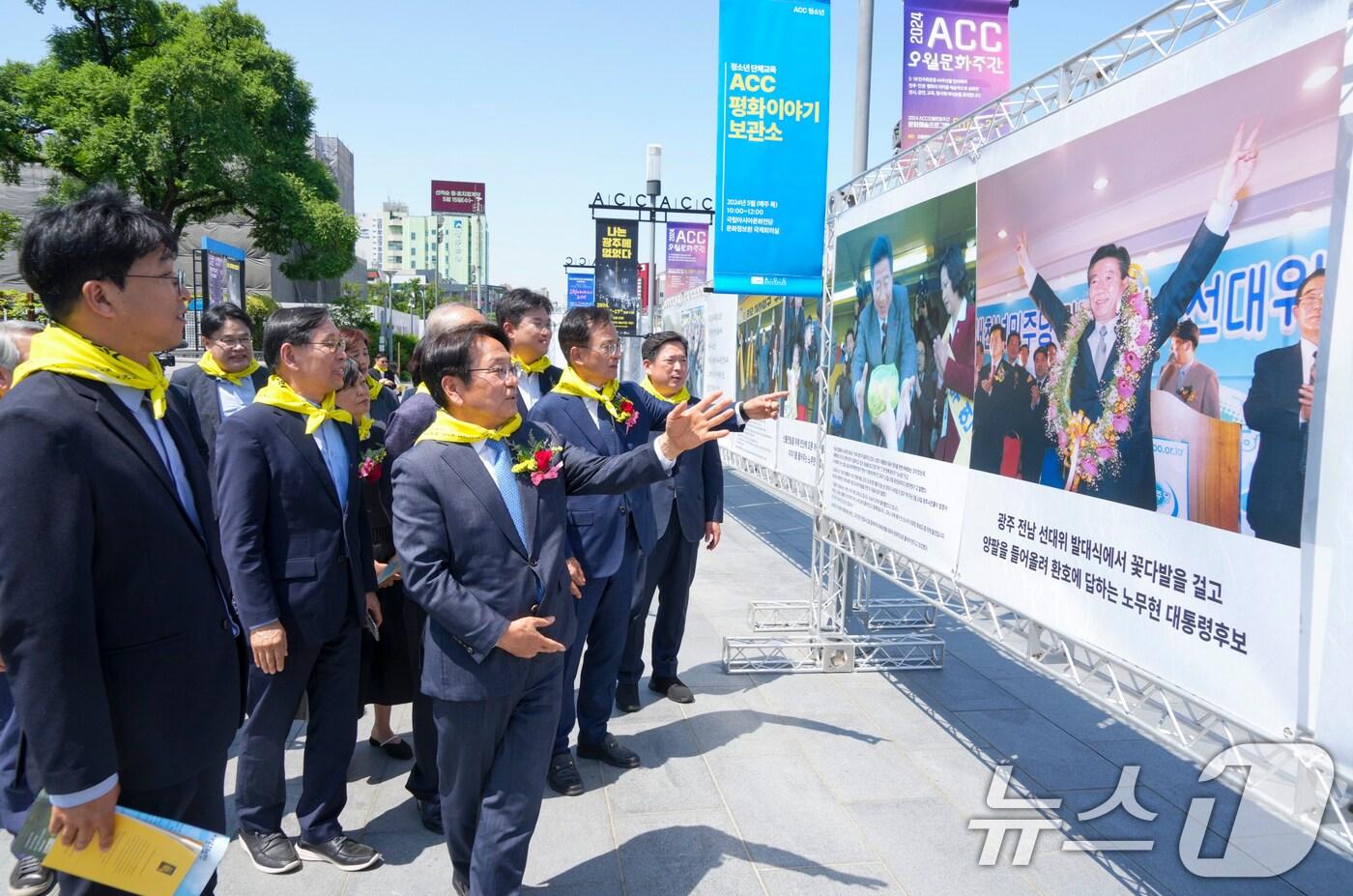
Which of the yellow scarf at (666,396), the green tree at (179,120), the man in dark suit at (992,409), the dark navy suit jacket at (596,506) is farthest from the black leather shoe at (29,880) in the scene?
the green tree at (179,120)

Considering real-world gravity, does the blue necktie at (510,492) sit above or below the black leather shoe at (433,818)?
above

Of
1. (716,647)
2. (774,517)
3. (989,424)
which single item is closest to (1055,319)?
(989,424)

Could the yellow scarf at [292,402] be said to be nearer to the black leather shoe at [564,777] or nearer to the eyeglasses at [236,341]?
the black leather shoe at [564,777]

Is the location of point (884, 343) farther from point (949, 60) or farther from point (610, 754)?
point (949, 60)

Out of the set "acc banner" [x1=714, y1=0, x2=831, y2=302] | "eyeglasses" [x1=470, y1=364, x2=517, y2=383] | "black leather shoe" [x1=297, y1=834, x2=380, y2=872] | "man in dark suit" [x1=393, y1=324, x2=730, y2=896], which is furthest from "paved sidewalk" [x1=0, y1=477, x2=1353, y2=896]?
"acc banner" [x1=714, y1=0, x2=831, y2=302]

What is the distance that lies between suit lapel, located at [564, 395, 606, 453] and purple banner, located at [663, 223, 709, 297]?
42.7 ft

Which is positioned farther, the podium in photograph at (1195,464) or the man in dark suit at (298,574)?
the man in dark suit at (298,574)

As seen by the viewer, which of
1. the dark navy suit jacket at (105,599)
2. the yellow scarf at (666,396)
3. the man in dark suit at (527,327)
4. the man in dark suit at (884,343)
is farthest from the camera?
the yellow scarf at (666,396)

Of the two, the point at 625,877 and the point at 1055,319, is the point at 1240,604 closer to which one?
the point at 1055,319

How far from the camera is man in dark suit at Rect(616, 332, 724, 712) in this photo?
4.68 meters

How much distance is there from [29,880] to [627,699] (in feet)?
8.46

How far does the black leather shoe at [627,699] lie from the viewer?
4.69m

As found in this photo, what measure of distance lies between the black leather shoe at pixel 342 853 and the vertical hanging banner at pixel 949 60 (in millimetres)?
5851

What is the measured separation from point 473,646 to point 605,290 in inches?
600
